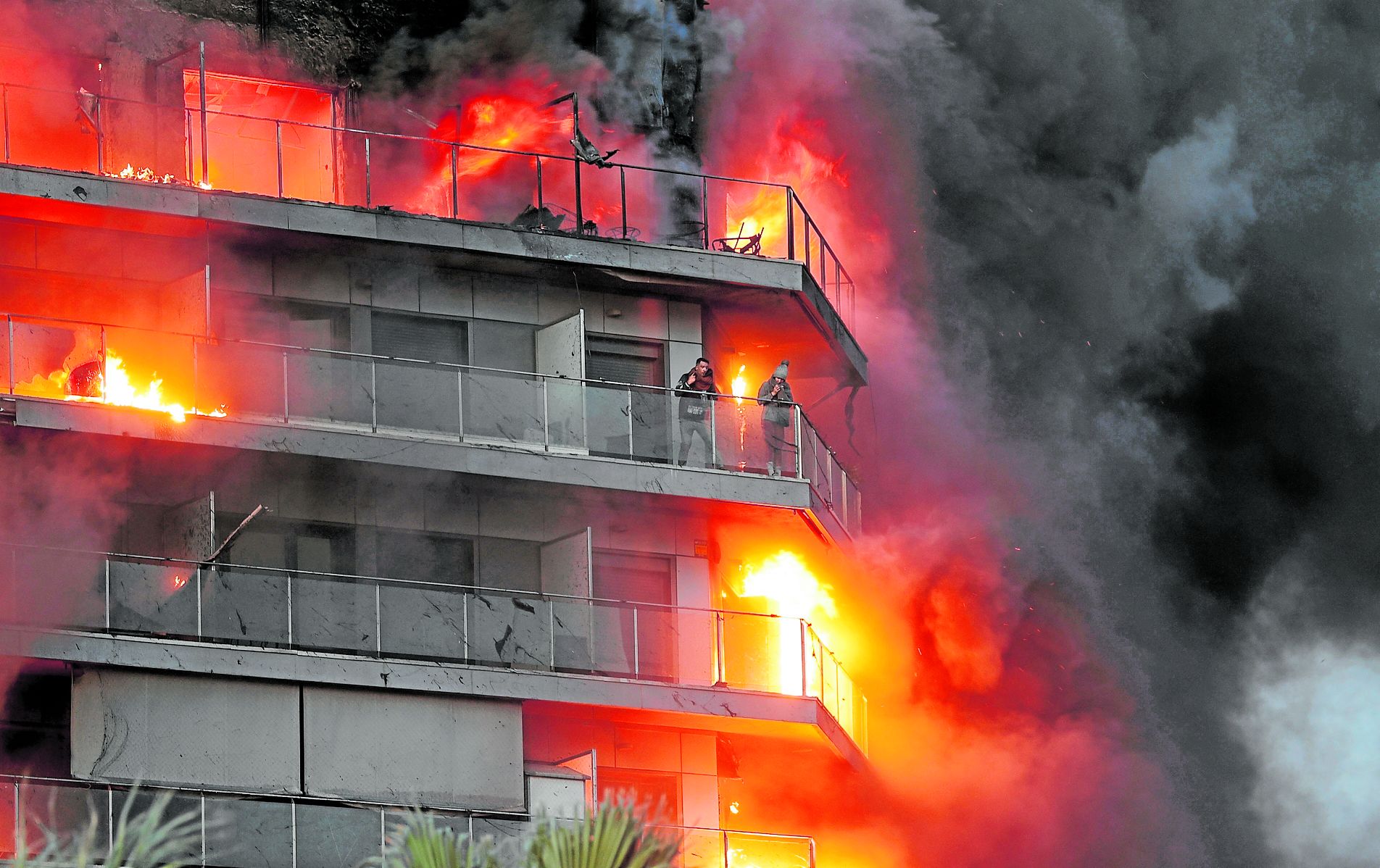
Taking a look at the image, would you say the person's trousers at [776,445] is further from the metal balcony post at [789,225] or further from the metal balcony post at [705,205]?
the metal balcony post at [705,205]

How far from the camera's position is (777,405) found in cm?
4028

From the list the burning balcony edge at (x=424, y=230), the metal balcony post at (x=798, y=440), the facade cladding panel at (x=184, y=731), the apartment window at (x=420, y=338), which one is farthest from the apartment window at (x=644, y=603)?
the facade cladding panel at (x=184, y=731)

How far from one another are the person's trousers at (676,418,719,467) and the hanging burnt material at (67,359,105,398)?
795cm

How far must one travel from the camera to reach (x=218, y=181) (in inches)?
1570

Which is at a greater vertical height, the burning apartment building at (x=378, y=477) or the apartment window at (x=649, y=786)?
the burning apartment building at (x=378, y=477)

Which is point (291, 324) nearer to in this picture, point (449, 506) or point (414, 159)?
point (449, 506)

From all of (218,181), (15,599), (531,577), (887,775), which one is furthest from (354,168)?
(887,775)

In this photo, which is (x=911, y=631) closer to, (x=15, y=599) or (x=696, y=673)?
(x=696, y=673)

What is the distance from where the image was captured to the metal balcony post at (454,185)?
1592 inches

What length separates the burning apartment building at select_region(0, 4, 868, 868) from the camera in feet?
116

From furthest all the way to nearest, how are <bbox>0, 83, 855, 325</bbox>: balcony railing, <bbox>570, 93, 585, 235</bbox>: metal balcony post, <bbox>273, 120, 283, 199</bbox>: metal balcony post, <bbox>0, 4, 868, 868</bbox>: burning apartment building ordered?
<bbox>570, 93, 585, 235</bbox>: metal balcony post < <bbox>273, 120, 283, 199</bbox>: metal balcony post < <bbox>0, 83, 855, 325</bbox>: balcony railing < <bbox>0, 4, 868, 868</bbox>: burning apartment building

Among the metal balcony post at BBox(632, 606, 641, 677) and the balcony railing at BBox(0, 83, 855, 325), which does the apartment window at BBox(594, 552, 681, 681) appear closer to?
the metal balcony post at BBox(632, 606, 641, 677)

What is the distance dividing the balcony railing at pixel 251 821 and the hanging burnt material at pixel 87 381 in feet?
16.3

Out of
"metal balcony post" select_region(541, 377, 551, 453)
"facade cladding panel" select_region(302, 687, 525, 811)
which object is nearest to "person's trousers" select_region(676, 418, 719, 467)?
"metal balcony post" select_region(541, 377, 551, 453)
